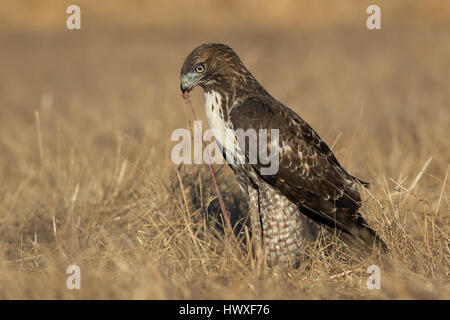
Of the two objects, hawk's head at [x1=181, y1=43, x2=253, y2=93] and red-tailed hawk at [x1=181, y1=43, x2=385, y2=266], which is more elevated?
hawk's head at [x1=181, y1=43, x2=253, y2=93]

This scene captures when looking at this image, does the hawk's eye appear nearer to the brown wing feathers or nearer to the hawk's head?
the hawk's head

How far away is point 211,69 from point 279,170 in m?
→ 0.66

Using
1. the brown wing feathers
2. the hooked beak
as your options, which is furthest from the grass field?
the hooked beak

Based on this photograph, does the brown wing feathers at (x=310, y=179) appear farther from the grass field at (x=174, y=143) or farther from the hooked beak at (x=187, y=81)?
the hooked beak at (x=187, y=81)

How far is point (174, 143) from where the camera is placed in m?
5.42

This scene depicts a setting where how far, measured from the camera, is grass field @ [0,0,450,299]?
3.52m

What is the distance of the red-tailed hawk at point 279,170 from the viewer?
3840 millimetres

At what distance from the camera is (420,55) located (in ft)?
36.2

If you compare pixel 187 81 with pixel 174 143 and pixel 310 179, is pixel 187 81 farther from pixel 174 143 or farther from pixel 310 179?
pixel 174 143

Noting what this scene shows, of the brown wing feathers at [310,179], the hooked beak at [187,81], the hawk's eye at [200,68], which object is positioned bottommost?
the brown wing feathers at [310,179]

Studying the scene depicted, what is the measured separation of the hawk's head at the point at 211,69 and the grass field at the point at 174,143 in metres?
0.82

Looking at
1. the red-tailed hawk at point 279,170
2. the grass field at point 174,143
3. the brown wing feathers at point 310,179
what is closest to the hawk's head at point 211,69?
the red-tailed hawk at point 279,170

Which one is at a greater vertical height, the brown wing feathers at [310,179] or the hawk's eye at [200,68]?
the hawk's eye at [200,68]
